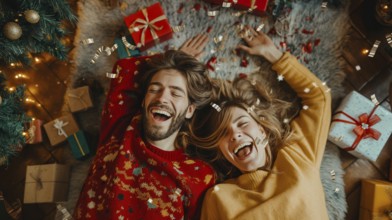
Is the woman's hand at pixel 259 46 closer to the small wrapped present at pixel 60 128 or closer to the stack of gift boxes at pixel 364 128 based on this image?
the stack of gift boxes at pixel 364 128

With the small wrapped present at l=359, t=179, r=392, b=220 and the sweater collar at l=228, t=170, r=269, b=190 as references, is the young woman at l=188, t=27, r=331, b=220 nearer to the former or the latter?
the sweater collar at l=228, t=170, r=269, b=190

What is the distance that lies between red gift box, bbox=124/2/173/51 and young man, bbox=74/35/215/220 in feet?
0.47

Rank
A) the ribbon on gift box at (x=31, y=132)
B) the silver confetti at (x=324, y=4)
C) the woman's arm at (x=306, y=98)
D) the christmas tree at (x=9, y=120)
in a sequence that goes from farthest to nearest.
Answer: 1. the silver confetti at (x=324, y=4)
2. the ribbon on gift box at (x=31, y=132)
3. the woman's arm at (x=306, y=98)
4. the christmas tree at (x=9, y=120)

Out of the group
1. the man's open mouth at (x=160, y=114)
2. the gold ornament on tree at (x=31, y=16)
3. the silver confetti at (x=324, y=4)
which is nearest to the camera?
the gold ornament on tree at (x=31, y=16)

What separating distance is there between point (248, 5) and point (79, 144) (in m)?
1.13

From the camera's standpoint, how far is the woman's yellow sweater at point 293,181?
138 centimetres

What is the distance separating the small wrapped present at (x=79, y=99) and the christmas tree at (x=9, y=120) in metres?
0.31

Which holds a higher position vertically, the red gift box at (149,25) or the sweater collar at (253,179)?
the red gift box at (149,25)

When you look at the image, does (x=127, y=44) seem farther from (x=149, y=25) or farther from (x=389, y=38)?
(x=389, y=38)

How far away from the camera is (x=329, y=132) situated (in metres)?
1.63

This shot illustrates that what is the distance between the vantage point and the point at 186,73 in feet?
4.97

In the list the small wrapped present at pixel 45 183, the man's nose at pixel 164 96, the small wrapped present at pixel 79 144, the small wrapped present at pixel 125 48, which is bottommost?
the small wrapped present at pixel 45 183

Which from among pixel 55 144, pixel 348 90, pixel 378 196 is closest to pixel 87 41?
pixel 55 144

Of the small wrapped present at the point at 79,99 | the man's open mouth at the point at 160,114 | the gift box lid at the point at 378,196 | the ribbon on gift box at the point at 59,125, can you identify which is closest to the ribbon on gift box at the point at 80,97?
the small wrapped present at the point at 79,99
